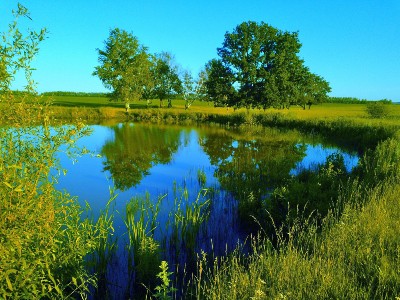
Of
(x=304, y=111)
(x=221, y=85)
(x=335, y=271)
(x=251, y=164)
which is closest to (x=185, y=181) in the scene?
(x=251, y=164)

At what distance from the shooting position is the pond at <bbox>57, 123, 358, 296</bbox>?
Answer: 29.7 feet

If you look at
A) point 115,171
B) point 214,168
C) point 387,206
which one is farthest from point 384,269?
point 115,171

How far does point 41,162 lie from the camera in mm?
4875

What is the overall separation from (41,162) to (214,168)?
15.0 metres

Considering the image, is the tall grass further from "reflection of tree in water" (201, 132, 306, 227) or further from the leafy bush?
the leafy bush

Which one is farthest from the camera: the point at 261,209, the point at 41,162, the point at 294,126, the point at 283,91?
the point at 283,91

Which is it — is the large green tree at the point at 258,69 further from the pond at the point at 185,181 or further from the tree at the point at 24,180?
the tree at the point at 24,180

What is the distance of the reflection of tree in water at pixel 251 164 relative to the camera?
41.5 ft

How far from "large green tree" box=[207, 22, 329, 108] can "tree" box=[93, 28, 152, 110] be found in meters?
24.2

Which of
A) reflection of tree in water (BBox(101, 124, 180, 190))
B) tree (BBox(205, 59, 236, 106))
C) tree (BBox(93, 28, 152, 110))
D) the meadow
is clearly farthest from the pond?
tree (BBox(93, 28, 152, 110))

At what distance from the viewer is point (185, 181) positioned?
1586 cm

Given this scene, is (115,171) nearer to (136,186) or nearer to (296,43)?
(136,186)

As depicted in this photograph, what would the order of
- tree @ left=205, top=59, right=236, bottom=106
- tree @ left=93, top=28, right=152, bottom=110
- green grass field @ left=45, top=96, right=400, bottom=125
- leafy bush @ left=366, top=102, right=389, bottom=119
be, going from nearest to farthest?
green grass field @ left=45, top=96, right=400, bottom=125 → leafy bush @ left=366, top=102, right=389, bottom=119 → tree @ left=205, top=59, right=236, bottom=106 → tree @ left=93, top=28, right=152, bottom=110

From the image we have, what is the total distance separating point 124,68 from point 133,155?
52.6 meters
